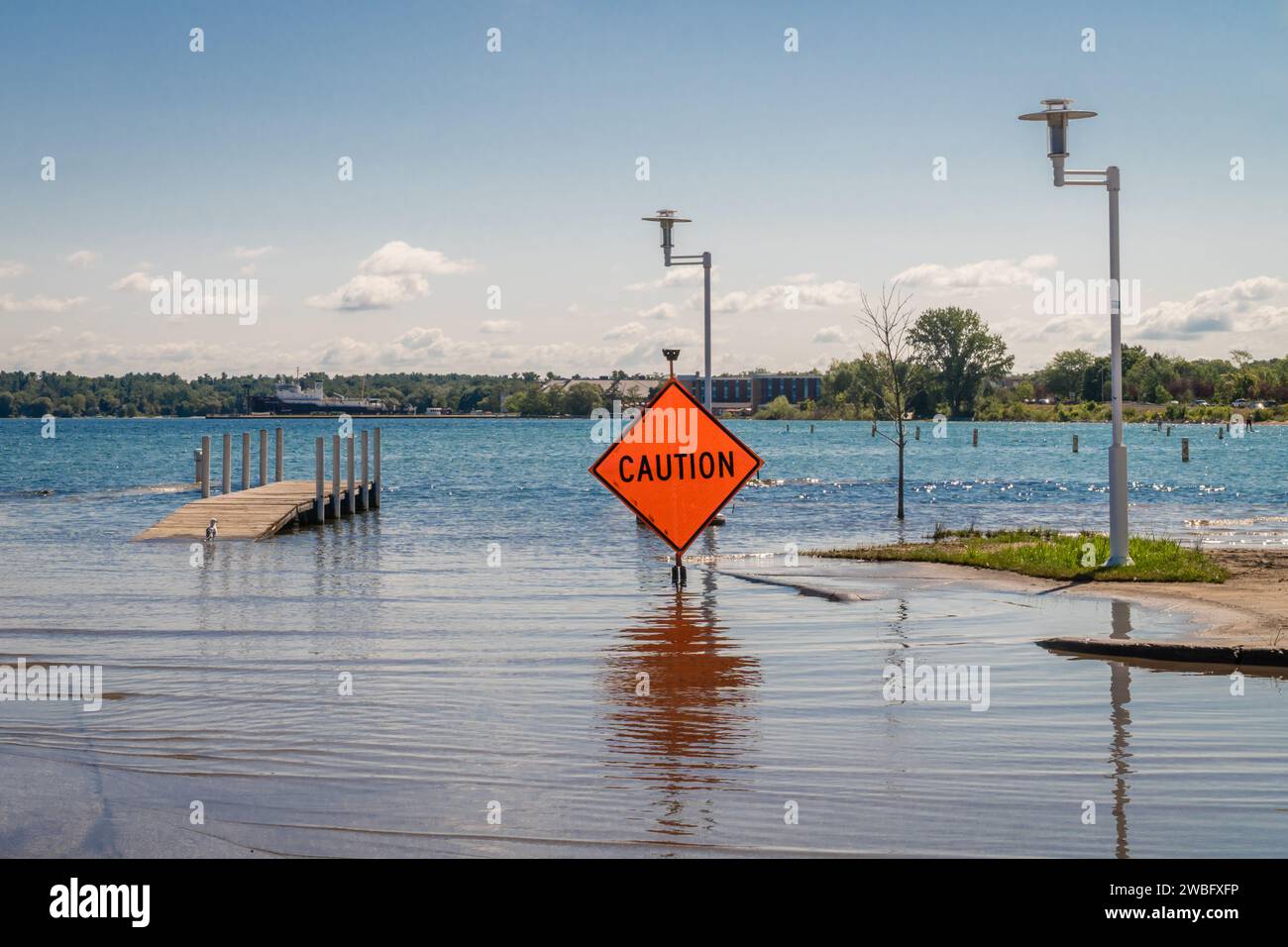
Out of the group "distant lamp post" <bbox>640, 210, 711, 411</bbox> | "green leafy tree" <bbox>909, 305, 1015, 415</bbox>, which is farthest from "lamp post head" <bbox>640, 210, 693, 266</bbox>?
"green leafy tree" <bbox>909, 305, 1015, 415</bbox>

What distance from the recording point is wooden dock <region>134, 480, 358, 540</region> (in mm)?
29891

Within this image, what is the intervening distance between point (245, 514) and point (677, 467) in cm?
1903

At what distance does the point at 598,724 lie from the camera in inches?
372

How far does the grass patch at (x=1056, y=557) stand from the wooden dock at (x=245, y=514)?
14.1 metres

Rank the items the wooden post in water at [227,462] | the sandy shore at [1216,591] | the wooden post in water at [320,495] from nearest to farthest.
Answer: the sandy shore at [1216,591], the wooden post in water at [320,495], the wooden post in water at [227,462]

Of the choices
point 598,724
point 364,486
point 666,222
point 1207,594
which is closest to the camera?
point 598,724

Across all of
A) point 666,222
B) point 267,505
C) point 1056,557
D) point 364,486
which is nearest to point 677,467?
point 1056,557

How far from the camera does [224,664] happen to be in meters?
12.5

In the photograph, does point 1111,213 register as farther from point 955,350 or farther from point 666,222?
point 955,350

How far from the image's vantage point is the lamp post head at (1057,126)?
56.4ft

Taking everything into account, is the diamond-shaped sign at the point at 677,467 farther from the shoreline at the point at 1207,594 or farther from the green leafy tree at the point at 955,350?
the green leafy tree at the point at 955,350

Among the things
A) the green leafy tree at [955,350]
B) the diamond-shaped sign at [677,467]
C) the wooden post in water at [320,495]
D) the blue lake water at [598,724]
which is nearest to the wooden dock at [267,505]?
the wooden post in water at [320,495]

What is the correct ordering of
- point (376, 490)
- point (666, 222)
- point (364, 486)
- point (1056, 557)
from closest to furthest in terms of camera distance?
point (1056, 557)
point (666, 222)
point (364, 486)
point (376, 490)
